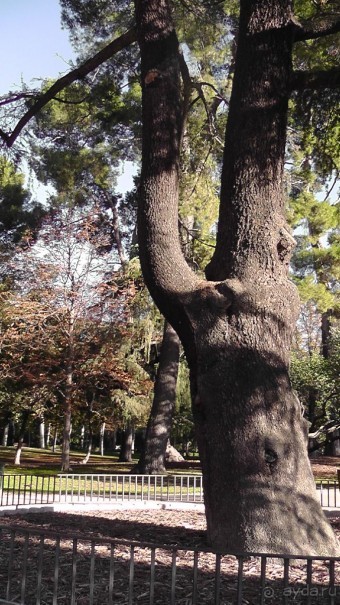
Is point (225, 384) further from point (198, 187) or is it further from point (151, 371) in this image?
point (151, 371)

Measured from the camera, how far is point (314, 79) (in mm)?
8953

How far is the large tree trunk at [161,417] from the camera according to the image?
24891mm

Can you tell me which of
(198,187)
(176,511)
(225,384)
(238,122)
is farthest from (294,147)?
(225,384)

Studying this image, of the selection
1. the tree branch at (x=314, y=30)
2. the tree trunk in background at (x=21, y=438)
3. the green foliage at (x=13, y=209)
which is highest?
the green foliage at (x=13, y=209)

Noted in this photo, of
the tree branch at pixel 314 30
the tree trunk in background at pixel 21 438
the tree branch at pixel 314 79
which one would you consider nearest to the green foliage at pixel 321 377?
the tree trunk in background at pixel 21 438

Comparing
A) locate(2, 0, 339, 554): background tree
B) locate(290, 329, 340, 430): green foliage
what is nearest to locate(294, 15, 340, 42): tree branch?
locate(2, 0, 339, 554): background tree

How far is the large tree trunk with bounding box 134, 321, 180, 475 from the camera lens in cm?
2489

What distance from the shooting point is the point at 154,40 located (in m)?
9.35

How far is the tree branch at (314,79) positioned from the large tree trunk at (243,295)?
0.17 m

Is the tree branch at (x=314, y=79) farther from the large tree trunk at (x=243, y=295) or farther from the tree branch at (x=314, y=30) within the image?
the tree branch at (x=314, y=30)

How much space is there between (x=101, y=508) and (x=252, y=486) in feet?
24.9

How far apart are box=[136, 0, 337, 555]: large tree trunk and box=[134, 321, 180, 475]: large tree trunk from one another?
54.9 feet

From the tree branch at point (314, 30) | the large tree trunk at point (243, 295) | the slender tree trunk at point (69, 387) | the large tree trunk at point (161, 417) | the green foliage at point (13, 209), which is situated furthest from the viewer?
the green foliage at point (13, 209)

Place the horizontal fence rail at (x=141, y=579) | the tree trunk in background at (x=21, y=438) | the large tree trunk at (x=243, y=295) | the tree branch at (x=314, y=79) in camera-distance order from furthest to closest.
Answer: the tree trunk in background at (x=21, y=438) < the tree branch at (x=314, y=79) < the large tree trunk at (x=243, y=295) < the horizontal fence rail at (x=141, y=579)
